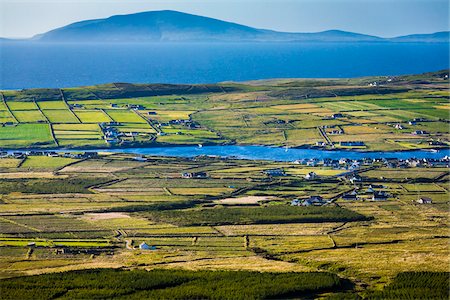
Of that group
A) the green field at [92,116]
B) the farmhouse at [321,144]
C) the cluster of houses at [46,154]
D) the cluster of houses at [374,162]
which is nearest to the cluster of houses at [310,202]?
the cluster of houses at [374,162]

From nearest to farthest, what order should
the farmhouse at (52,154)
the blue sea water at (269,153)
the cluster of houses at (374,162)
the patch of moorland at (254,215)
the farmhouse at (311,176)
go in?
the patch of moorland at (254,215) < the farmhouse at (311,176) < the cluster of houses at (374,162) < the farmhouse at (52,154) < the blue sea water at (269,153)

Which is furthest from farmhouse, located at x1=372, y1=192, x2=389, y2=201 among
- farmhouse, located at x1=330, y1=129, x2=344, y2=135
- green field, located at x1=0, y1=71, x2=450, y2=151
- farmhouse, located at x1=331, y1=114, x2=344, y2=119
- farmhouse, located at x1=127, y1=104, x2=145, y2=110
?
farmhouse, located at x1=127, y1=104, x2=145, y2=110

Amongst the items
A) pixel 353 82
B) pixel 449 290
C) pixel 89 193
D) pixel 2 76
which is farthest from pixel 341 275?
pixel 2 76

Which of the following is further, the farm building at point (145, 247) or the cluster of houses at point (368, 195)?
the cluster of houses at point (368, 195)

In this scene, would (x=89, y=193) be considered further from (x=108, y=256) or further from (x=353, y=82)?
(x=353, y=82)

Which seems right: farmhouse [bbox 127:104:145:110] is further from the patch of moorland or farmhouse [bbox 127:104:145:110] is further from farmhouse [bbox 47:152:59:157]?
the patch of moorland

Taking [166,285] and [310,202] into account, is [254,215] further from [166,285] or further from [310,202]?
[166,285]

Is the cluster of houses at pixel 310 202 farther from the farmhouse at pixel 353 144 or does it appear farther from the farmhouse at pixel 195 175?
the farmhouse at pixel 353 144

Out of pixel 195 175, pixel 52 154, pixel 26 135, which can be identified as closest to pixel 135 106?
pixel 26 135

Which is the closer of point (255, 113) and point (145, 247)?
point (145, 247)

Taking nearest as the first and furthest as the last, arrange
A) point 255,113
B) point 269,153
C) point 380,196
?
point 380,196 → point 269,153 → point 255,113

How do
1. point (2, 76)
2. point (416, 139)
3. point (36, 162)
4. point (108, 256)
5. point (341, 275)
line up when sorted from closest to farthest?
point (341, 275), point (108, 256), point (36, 162), point (416, 139), point (2, 76)
